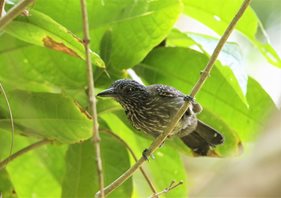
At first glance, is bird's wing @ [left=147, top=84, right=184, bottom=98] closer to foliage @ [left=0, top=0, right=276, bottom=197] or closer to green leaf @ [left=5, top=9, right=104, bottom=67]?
foliage @ [left=0, top=0, right=276, bottom=197]

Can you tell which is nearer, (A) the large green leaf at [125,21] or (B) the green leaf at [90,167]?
(A) the large green leaf at [125,21]

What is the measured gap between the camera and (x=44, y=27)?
7.00 feet

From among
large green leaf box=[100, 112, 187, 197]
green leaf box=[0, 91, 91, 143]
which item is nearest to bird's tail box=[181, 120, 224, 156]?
large green leaf box=[100, 112, 187, 197]

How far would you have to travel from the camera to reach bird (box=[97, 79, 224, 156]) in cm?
283

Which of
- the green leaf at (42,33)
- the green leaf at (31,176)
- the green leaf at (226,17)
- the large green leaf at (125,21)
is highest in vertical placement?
the green leaf at (226,17)

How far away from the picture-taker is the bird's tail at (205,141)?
2.81 m

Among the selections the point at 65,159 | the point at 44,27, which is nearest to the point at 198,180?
the point at 65,159

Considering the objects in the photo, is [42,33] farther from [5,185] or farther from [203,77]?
[5,185]

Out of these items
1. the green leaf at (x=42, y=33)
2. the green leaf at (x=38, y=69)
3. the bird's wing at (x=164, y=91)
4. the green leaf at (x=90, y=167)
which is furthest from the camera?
the bird's wing at (x=164, y=91)

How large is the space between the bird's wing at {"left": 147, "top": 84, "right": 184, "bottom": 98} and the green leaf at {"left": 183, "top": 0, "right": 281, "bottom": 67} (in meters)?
0.39

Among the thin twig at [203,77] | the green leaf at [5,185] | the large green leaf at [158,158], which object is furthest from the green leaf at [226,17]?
the green leaf at [5,185]

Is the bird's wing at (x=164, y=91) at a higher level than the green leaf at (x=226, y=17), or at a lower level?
lower

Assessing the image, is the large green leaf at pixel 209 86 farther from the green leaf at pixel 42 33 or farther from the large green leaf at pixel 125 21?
the green leaf at pixel 42 33

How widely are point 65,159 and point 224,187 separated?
6.66ft
